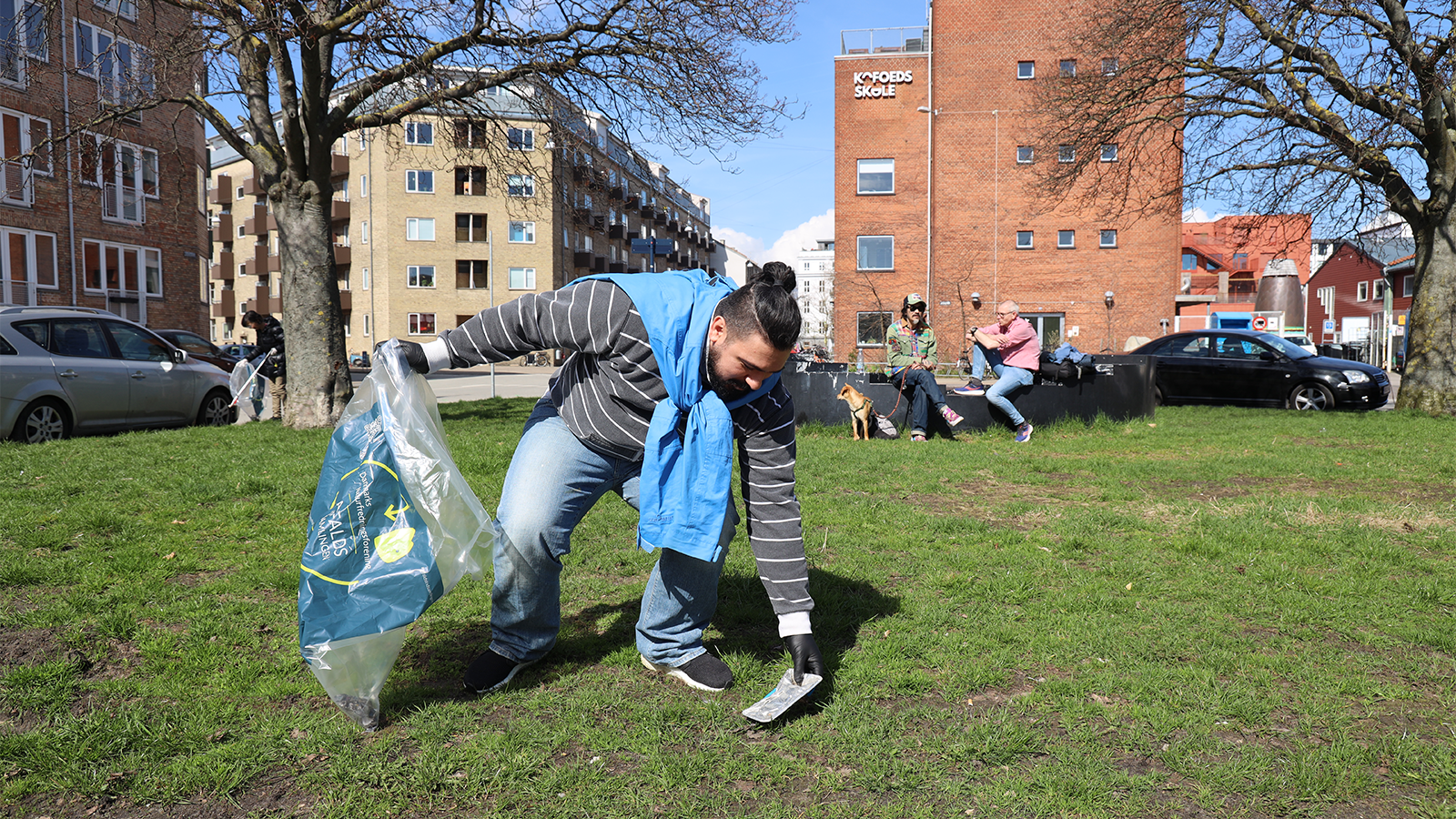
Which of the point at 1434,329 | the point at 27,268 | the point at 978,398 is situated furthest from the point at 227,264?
the point at 1434,329

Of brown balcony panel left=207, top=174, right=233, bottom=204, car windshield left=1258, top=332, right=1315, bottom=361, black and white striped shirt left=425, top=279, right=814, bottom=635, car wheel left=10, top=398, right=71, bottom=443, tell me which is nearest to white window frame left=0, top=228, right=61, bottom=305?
car wheel left=10, top=398, right=71, bottom=443

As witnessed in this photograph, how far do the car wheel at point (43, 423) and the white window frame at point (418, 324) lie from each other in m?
42.0

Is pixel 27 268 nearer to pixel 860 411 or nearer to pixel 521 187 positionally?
pixel 521 187

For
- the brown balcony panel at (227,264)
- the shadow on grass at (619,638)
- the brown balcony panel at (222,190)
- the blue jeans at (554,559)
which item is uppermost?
the brown balcony panel at (222,190)

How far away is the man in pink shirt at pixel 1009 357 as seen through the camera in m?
10.5

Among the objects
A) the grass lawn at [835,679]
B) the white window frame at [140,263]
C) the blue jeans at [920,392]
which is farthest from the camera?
the white window frame at [140,263]

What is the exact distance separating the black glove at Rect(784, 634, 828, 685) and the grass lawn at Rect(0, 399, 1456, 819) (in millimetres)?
164

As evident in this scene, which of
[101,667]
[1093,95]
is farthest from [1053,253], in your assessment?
[101,667]

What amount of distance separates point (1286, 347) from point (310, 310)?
15.1 metres

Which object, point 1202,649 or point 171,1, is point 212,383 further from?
point 1202,649

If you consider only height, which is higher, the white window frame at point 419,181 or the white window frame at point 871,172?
the white window frame at point 419,181

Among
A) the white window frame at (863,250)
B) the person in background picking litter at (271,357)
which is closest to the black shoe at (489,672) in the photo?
the person in background picking litter at (271,357)

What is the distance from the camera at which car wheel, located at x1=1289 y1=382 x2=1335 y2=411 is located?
14.4 meters

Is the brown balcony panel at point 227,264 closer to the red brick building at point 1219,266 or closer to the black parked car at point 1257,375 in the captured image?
the red brick building at point 1219,266
